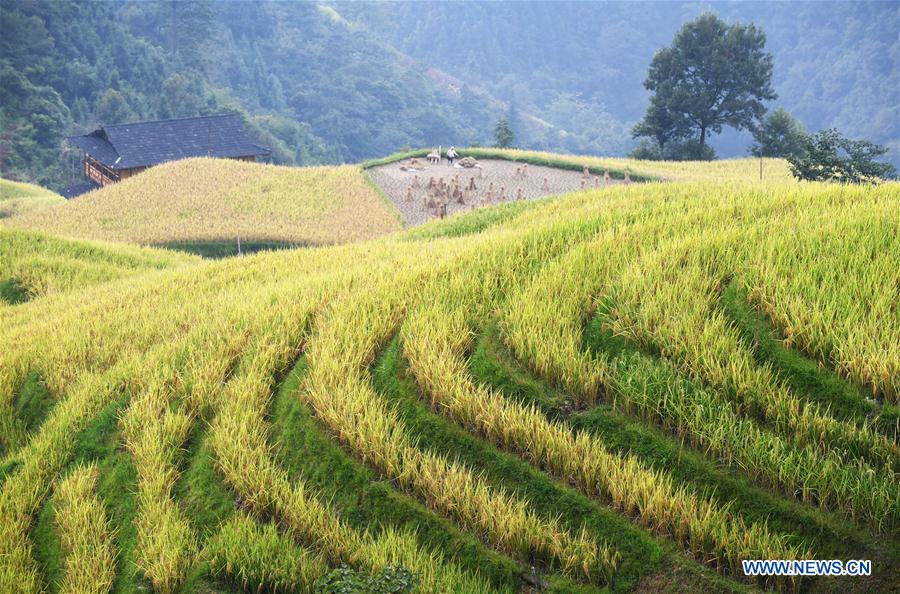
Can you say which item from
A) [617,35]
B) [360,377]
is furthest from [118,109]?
[617,35]

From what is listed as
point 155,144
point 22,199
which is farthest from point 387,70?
point 22,199

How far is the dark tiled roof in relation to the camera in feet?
107

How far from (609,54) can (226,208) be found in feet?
393

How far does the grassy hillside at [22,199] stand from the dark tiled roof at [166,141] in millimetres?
2921

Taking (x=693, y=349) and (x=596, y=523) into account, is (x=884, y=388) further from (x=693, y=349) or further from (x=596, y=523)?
(x=596, y=523)

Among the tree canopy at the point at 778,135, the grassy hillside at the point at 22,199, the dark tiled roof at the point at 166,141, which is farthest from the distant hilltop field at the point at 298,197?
the grassy hillside at the point at 22,199

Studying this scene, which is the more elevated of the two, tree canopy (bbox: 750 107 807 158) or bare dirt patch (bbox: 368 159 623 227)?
tree canopy (bbox: 750 107 807 158)

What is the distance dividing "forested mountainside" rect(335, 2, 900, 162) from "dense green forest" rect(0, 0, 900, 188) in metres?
0.27

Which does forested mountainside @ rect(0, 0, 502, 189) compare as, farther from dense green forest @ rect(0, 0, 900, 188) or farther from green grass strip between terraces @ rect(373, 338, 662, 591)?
green grass strip between terraces @ rect(373, 338, 662, 591)

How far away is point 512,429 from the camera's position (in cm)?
460

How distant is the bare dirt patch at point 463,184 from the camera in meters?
22.6

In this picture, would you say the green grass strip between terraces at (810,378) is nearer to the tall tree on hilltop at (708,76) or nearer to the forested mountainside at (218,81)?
the tall tree on hilltop at (708,76)

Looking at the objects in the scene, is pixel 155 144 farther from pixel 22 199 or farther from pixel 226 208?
pixel 226 208

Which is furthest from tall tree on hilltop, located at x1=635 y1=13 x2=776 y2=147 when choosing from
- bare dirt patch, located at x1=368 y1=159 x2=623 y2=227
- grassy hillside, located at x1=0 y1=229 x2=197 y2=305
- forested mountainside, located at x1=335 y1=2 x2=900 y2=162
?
forested mountainside, located at x1=335 y1=2 x2=900 y2=162
